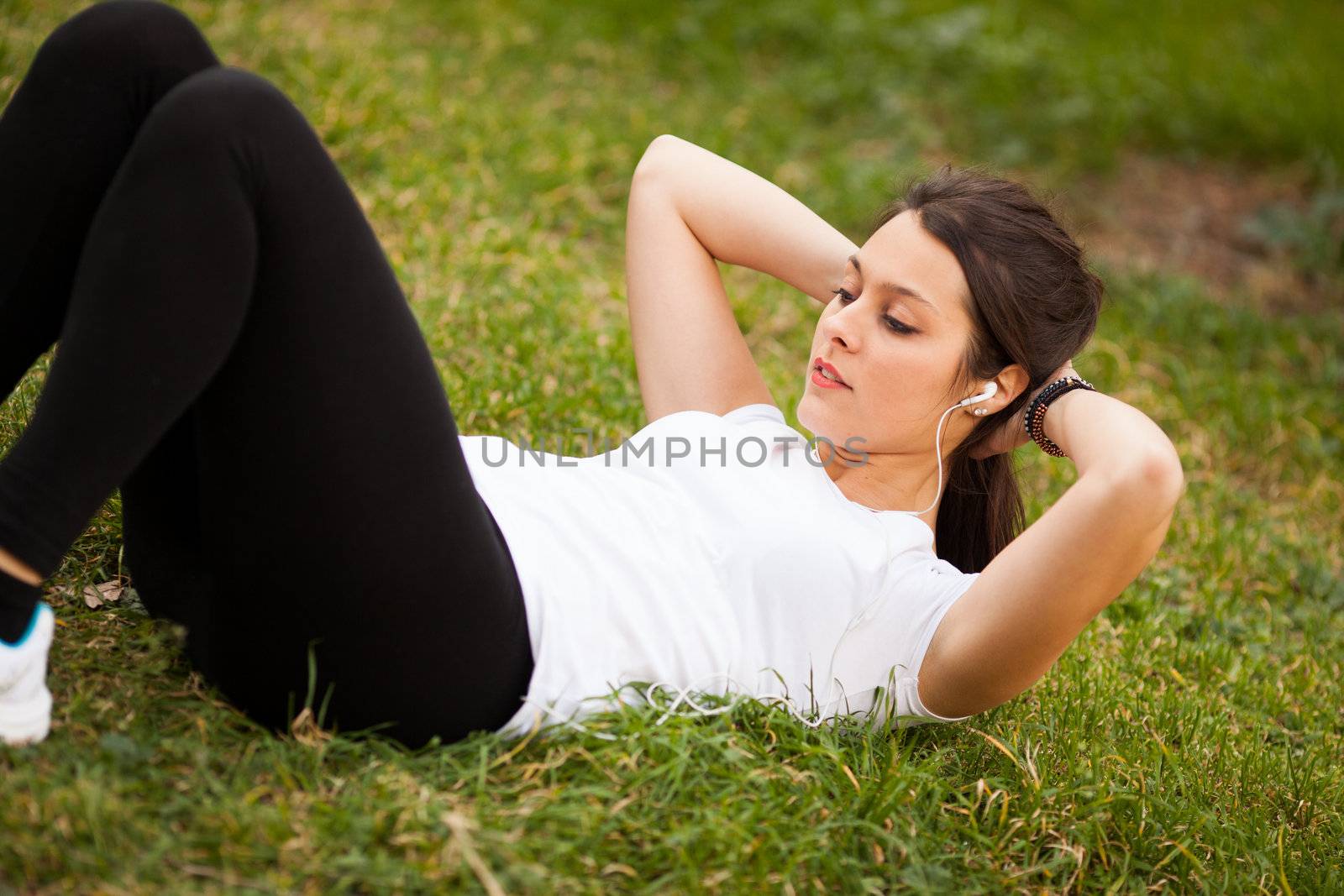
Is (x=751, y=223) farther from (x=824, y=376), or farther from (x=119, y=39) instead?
(x=119, y=39)

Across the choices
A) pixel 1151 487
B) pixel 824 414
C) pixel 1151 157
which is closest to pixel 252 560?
pixel 824 414

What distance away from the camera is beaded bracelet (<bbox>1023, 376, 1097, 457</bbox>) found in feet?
8.52

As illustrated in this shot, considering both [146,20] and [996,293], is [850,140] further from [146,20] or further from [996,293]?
[146,20]

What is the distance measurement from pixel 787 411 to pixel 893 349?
5.44 ft

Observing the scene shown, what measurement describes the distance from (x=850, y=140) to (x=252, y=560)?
5.44m

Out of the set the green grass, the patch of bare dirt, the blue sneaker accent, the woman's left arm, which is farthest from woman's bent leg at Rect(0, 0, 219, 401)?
the patch of bare dirt

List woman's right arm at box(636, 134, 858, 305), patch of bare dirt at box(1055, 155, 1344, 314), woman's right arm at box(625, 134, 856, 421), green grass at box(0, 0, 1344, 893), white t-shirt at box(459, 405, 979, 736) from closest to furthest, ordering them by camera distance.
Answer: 1. green grass at box(0, 0, 1344, 893)
2. white t-shirt at box(459, 405, 979, 736)
3. woman's right arm at box(625, 134, 856, 421)
4. woman's right arm at box(636, 134, 858, 305)
5. patch of bare dirt at box(1055, 155, 1344, 314)

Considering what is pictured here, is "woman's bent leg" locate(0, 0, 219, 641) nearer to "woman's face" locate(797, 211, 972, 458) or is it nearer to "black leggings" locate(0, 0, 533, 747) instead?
"black leggings" locate(0, 0, 533, 747)

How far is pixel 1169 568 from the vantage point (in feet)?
13.1

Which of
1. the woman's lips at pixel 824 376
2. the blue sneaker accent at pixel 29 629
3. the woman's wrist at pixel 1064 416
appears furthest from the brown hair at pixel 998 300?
the blue sneaker accent at pixel 29 629

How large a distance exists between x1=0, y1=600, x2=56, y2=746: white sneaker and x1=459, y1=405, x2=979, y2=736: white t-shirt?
0.81 meters

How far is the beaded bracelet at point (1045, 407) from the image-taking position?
2.60 m

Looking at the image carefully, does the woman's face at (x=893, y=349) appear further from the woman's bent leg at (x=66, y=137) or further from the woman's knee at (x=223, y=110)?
the woman's bent leg at (x=66, y=137)

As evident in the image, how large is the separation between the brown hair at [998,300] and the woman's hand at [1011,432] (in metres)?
0.01
